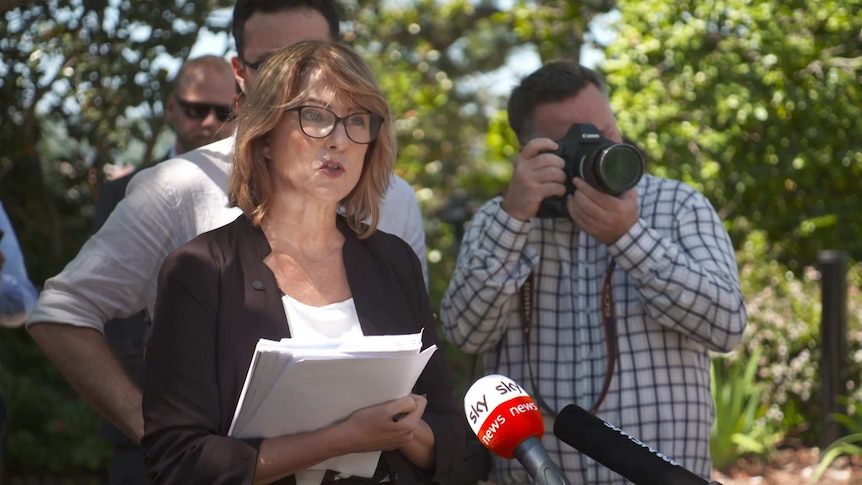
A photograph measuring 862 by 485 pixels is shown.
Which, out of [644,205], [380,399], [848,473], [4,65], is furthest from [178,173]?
[848,473]

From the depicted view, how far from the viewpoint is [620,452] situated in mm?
1931

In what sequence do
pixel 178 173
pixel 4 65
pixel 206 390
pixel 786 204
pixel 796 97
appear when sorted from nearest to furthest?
pixel 206 390
pixel 178 173
pixel 4 65
pixel 796 97
pixel 786 204

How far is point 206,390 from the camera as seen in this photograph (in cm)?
221

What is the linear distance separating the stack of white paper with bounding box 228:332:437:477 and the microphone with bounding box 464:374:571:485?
0.15 metres

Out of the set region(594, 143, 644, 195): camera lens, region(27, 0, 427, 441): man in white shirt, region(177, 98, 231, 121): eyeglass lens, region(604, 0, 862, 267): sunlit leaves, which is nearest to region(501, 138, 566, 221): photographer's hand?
region(594, 143, 644, 195): camera lens

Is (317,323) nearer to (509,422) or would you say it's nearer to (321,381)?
(321,381)

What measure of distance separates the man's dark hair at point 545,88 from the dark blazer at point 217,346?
1120 mm

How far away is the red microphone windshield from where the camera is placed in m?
2.00

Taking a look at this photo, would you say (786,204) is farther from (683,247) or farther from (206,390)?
(206,390)

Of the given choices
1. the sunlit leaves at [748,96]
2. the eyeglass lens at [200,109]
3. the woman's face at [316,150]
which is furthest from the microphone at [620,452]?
the sunlit leaves at [748,96]

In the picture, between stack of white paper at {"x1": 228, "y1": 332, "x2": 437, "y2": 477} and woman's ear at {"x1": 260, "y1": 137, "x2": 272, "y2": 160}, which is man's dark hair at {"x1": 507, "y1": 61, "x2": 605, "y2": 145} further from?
stack of white paper at {"x1": 228, "y1": 332, "x2": 437, "y2": 477}

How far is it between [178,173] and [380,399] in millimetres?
936

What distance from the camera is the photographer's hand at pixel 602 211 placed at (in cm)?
307

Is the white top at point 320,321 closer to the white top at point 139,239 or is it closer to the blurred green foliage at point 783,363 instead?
the white top at point 139,239
